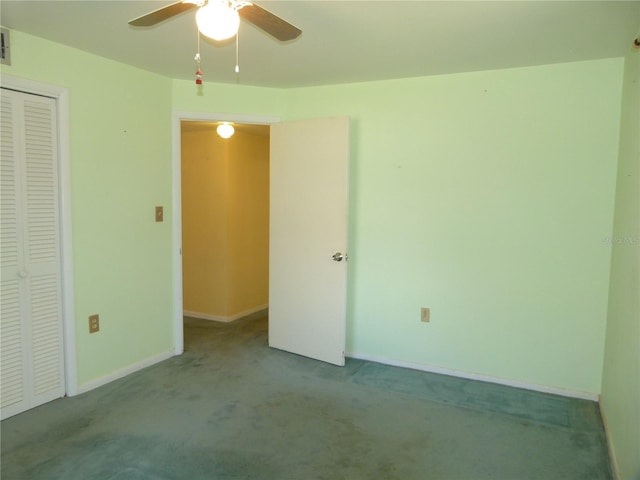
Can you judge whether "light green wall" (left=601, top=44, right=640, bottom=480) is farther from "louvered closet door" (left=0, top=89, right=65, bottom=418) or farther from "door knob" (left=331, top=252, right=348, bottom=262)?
"louvered closet door" (left=0, top=89, right=65, bottom=418)

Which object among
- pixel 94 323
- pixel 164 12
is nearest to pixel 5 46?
pixel 164 12

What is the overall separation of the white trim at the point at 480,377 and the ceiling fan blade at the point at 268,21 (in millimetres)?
2490

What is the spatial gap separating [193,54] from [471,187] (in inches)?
81.5

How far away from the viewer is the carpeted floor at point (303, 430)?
6.82 feet

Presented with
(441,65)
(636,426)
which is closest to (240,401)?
(636,426)

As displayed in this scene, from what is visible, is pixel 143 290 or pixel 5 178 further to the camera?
pixel 143 290

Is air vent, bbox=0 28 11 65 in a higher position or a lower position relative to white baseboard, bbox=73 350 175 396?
higher

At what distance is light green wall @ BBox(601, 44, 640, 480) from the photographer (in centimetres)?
183

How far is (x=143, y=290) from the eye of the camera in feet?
→ 10.8

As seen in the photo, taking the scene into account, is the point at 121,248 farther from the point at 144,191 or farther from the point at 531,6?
the point at 531,6

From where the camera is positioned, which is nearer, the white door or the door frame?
the white door

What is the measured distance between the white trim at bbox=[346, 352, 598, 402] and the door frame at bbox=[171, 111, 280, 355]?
1437 mm

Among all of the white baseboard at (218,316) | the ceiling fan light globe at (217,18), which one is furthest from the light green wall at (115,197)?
the ceiling fan light globe at (217,18)

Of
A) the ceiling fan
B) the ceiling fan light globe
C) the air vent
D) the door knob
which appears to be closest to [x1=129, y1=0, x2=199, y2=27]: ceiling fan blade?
the ceiling fan
